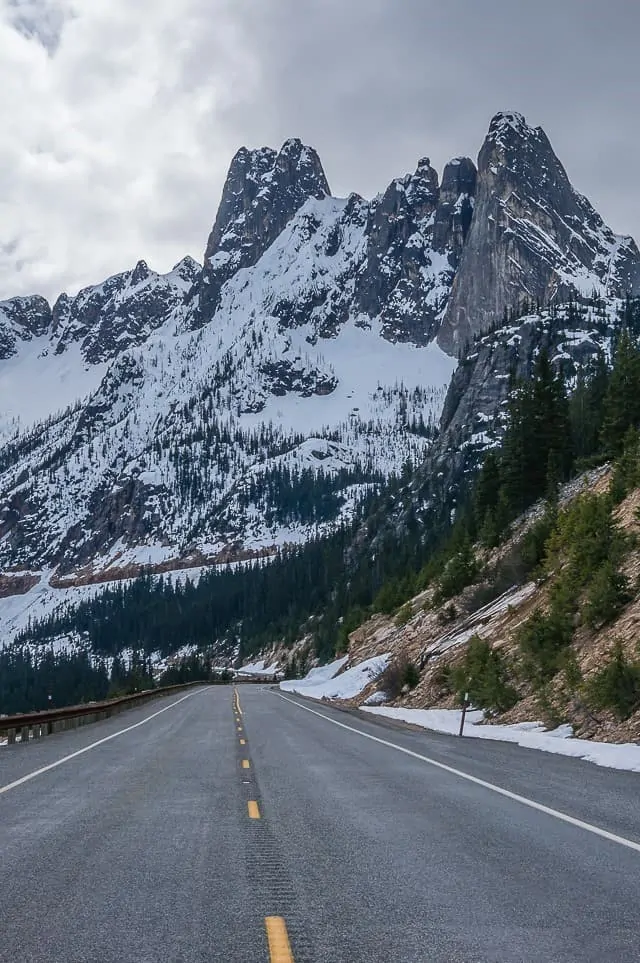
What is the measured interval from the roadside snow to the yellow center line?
1139 cm

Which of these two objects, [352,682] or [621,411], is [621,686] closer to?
[621,411]

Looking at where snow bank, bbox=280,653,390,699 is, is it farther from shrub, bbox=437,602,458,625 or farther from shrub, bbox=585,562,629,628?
shrub, bbox=585,562,629,628

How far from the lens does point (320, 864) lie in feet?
25.3

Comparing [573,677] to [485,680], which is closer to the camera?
[573,677]

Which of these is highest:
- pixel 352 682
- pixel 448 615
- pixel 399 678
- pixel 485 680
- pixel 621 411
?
pixel 621 411

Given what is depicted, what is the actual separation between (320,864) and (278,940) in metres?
2.37

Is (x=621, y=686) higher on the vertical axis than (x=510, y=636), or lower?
lower

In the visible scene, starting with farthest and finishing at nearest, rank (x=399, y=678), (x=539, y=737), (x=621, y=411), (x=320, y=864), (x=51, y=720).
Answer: (x=621, y=411) < (x=399, y=678) < (x=51, y=720) < (x=539, y=737) < (x=320, y=864)

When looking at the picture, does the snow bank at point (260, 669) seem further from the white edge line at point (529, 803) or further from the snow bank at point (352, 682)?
the white edge line at point (529, 803)

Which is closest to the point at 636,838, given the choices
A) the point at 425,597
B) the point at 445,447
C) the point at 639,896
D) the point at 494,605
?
the point at 639,896

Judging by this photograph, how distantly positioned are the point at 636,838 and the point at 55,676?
154888 millimetres

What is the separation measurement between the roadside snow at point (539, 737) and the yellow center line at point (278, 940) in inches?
449

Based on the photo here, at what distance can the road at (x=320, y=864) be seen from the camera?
544 cm

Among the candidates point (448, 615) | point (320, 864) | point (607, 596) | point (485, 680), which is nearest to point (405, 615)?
point (448, 615)
